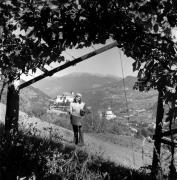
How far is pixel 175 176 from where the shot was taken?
3.90m

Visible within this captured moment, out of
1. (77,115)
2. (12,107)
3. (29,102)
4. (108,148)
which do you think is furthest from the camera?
(29,102)

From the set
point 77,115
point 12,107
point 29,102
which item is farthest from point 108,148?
point 29,102

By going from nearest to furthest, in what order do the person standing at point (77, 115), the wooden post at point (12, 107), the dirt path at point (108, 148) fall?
the wooden post at point (12, 107), the dirt path at point (108, 148), the person standing at point (77, 115)

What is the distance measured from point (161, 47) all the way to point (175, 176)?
1.42 m

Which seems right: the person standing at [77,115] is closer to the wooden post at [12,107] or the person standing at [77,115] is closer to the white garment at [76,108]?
the white garment at [76,108]

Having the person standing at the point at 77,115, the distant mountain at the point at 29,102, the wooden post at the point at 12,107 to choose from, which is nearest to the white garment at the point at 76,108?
the person standing at the point at 77,115

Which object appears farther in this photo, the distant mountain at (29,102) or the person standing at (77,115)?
the distant mountain at (29,102)

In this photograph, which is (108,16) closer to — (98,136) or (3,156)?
(3,156)

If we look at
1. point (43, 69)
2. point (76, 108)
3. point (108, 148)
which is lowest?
point (108, 148)

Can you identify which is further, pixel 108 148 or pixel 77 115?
pixel 108 148

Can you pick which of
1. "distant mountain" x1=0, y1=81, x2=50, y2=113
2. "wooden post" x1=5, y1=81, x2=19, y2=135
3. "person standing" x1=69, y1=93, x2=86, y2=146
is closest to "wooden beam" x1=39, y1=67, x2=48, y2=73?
"wooden post" x1=5, y1=81, x2=19, y2=135

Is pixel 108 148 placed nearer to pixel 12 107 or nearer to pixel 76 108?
pixel 76 108

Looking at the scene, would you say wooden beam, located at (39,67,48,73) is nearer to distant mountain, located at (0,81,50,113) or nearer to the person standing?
the person standing

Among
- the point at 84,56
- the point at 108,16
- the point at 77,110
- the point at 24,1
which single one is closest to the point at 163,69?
the point at 108,16
